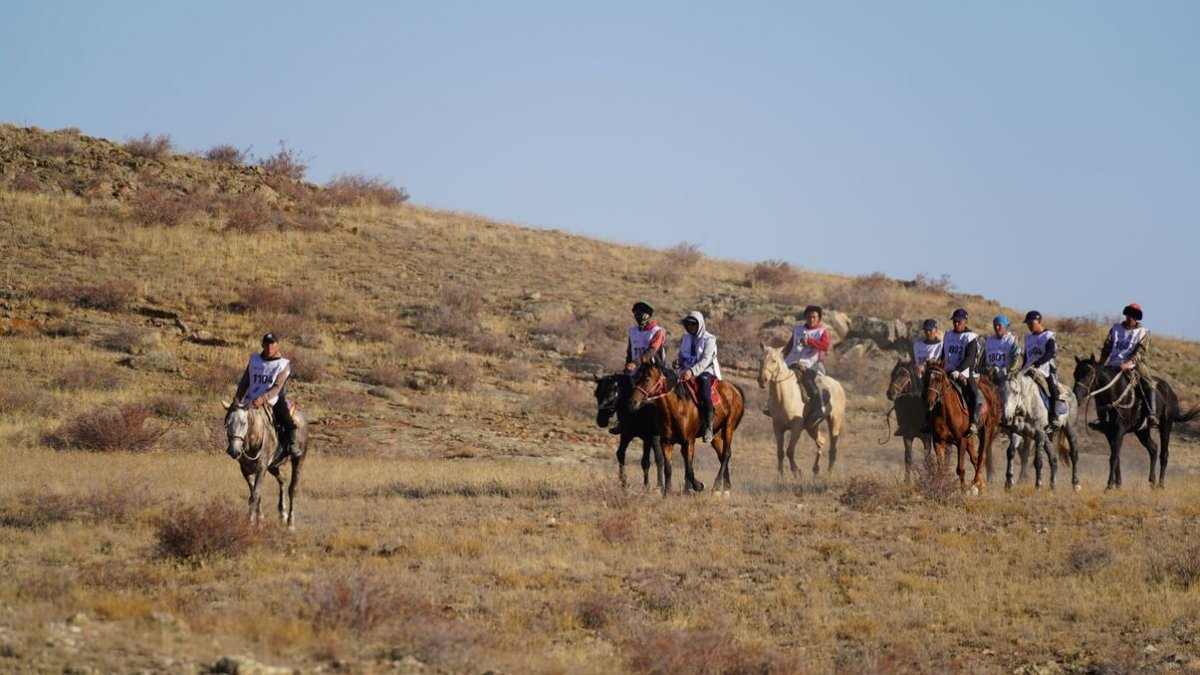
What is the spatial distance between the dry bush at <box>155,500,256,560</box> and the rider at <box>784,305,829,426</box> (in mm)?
12307

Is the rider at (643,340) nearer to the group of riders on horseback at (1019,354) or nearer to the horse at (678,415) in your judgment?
the horse at (678,415)

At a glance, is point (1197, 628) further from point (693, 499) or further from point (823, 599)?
point (693, 499)

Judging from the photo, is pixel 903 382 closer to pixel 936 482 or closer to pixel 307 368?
pixel 936 482

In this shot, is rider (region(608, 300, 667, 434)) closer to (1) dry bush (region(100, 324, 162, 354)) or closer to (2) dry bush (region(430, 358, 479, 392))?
(2) dry bush (region(430, 358, 479, 392))

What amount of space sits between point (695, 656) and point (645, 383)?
850cm

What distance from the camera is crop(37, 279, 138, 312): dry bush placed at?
35500mm

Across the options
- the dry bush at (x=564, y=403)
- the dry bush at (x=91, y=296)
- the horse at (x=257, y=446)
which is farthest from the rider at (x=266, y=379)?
the dry bush at (x=91, y=296)

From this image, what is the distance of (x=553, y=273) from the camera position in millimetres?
47125

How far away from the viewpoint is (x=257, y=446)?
52.1ft

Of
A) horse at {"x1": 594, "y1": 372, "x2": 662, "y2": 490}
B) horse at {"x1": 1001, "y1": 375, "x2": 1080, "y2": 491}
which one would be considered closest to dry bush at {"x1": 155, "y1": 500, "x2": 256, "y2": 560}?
horse at {"x1": 594, "y1": 372, "x2": 662, "y2": 490}

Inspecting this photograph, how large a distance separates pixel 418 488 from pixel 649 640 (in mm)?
10245

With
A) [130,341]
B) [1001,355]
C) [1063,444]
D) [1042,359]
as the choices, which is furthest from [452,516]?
[130,341]

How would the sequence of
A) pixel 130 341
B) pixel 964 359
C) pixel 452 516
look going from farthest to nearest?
pixel 130 341
pixel 964 359
pixel 452 516

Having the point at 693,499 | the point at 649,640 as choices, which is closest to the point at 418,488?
the point at 693,499
